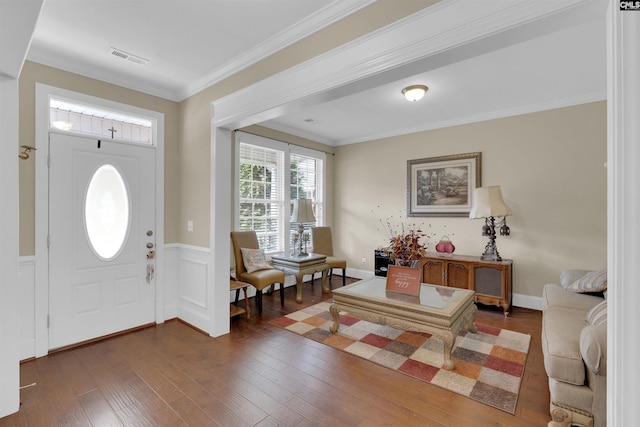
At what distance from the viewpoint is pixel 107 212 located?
126 inches

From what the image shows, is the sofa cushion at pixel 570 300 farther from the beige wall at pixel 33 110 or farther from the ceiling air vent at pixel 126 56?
the ceiling air vent at pixel 126 56

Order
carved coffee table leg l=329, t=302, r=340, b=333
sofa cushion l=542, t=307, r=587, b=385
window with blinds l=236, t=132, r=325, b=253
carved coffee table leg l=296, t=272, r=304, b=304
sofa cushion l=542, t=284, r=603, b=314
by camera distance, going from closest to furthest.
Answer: sofa cushion l=542, t=307, r=587, b=385 < sofa cushion l=542, t=284, r=603, b=314 < carved coffee table leg l=329, t=302, r=340, b=333 < carved coffee table leg l=296, t=272, r=304, b=304 < window with blinds l=236, t=132, r=325, b=253

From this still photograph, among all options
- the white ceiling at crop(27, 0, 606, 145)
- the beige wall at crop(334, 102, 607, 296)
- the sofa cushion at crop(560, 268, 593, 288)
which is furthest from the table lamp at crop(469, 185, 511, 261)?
the white ceiling at crop(27, 0, 606, 145)

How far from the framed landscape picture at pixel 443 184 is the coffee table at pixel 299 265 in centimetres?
176

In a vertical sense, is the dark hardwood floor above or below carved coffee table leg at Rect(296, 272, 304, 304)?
below

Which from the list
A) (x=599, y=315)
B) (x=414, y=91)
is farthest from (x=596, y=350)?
(x=414, y=91)

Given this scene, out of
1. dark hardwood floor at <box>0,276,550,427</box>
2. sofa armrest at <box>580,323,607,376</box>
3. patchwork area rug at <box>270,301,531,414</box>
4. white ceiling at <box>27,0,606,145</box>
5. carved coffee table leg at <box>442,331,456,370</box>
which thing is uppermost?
white ceiling at <box>27,0,606,145</box>

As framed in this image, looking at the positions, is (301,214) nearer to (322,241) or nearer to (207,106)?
(322,241)

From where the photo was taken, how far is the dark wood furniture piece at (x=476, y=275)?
3.84 meters

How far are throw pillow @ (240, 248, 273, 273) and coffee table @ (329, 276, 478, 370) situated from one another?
135 centimetres

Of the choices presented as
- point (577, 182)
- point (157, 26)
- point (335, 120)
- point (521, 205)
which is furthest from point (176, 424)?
point (577, 182)

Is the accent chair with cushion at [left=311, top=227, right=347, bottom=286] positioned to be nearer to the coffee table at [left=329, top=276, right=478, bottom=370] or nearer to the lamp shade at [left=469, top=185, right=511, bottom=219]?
the coffee table at [left=329, top=276, right=478, bottom=370]

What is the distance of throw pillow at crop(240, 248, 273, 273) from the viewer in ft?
13.4

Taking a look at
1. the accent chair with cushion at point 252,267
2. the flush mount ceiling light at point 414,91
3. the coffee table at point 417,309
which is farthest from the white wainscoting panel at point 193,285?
the flush mount ceiling light at point 414,91
